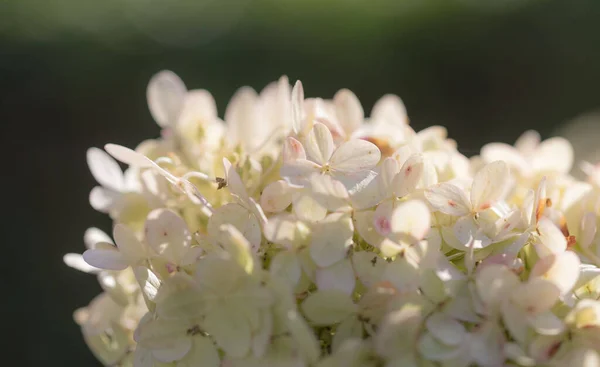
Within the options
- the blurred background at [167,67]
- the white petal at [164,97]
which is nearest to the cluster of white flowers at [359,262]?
the white petal at [164,97]

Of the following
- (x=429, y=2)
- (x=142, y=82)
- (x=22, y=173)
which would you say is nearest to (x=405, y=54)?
(x=429, y=2)

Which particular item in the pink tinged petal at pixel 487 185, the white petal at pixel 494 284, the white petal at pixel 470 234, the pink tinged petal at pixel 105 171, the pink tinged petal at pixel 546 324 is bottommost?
the pink tinged petal at pixel 546 324

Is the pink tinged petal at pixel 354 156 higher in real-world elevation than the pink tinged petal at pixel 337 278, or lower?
higher

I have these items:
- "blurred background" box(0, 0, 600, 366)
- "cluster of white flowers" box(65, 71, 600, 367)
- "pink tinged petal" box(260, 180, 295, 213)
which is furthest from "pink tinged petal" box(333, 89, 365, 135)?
"blurred background" box(0, 0, 600, 366)

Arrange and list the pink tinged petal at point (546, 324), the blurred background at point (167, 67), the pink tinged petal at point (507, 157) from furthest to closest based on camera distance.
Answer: the blurred background at point (167, 67) < the pink tinged petal at point (507, 157) < the pink tinged petal at point (546, 324)

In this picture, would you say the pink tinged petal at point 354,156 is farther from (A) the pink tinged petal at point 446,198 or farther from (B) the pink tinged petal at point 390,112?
(B) the pink tinged petal at point 390,112

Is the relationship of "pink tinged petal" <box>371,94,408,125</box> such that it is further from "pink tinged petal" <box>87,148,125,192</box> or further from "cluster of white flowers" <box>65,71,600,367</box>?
"pink tinged petal" <box>87,148,125,192</box>
